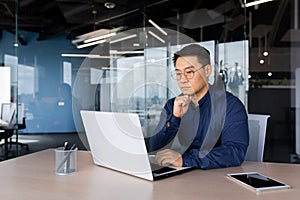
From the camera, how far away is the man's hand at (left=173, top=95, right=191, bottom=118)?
1743 millimetres

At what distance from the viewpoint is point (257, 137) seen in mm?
1907

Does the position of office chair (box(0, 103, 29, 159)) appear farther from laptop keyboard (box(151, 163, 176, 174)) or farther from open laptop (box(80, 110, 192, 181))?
laptop keyboard (box(151, 163, 176, 174))

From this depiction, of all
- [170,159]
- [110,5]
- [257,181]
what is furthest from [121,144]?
[110,5]

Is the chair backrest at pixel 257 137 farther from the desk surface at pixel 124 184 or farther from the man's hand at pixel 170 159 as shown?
the man's hand at pixel 170 159

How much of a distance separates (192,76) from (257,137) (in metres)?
0.57

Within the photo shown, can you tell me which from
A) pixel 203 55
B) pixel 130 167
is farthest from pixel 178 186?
pixel 203 55

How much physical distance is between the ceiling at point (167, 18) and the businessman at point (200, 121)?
429cm

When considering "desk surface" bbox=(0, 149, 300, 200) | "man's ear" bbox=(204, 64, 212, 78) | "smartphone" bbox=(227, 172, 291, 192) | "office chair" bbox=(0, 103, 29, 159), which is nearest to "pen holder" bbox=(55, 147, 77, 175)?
"desk surface" bbox=(0, 149, 300, 200)

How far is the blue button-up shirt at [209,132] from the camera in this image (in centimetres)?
142

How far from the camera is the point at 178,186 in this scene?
1.12 meters

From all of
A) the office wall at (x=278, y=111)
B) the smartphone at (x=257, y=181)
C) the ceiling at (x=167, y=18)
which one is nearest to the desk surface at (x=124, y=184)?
the smartphone at (x=257, y=181)

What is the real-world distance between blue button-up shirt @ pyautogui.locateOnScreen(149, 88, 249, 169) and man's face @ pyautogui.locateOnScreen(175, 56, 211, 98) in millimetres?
55

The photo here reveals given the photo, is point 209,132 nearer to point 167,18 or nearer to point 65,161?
point 65,161

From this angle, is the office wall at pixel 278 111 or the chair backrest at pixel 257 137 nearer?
the chair backrest at pixel 257 137
